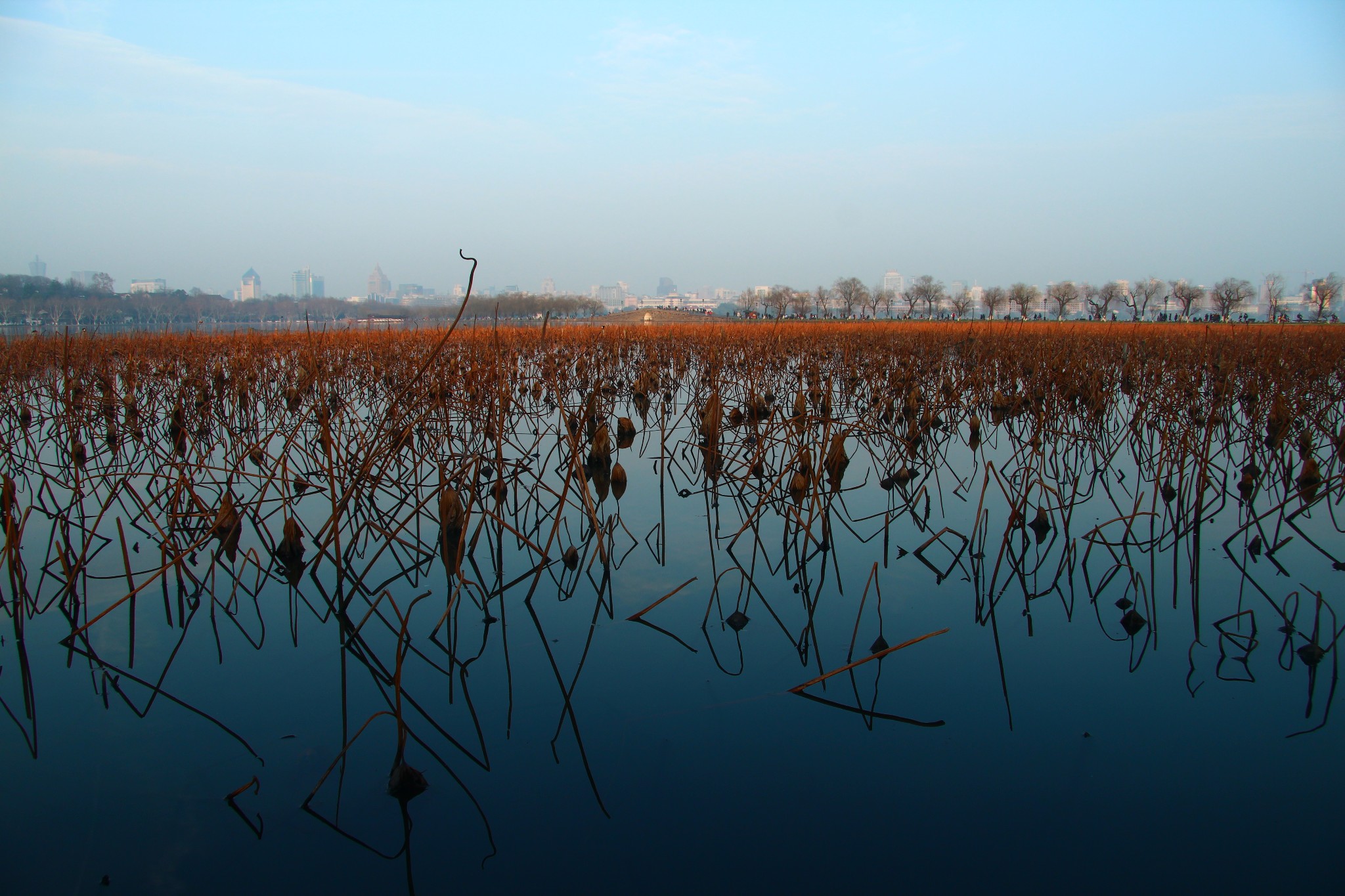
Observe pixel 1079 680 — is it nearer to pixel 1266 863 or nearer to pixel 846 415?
pixel 1266 863

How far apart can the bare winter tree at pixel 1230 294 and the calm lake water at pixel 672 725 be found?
202 feet

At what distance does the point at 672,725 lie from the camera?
1.72 m

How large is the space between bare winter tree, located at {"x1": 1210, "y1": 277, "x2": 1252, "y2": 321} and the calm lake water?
6151 centimetres

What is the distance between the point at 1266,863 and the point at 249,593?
9.36 ft

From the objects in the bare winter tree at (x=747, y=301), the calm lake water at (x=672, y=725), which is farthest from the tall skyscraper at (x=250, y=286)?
the calm lake water at (x=672, y=725)

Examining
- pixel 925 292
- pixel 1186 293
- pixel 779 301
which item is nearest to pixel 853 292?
pixel 925 292

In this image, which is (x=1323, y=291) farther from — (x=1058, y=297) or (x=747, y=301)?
(x=747, y=301)

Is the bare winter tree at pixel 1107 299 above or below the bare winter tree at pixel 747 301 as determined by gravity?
below

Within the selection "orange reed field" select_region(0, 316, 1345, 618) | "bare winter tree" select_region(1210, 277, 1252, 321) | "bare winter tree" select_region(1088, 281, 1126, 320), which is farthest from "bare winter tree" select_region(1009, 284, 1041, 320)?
"orange reed field" select_region(0, 316, 1345, 618)

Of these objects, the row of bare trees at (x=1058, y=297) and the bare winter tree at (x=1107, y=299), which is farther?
the row of bare trees at (x=1058, y=297)

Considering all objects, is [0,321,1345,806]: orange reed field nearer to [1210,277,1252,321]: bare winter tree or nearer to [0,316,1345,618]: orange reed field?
[0,316,1345,618]: orange reed field

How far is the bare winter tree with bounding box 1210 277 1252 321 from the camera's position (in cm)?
5133

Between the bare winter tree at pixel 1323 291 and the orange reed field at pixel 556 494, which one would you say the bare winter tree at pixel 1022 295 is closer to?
the bare winter tree at pixel 1323 291

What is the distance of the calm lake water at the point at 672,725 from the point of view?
4.32 feet
